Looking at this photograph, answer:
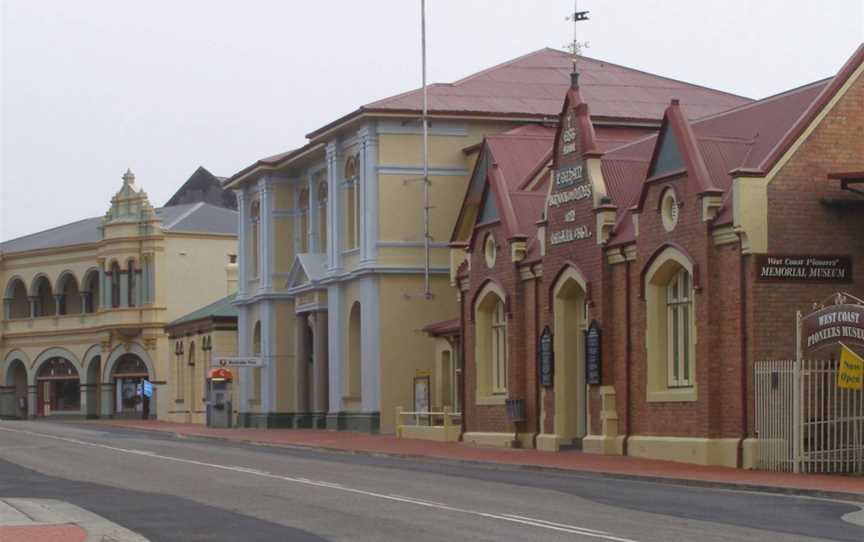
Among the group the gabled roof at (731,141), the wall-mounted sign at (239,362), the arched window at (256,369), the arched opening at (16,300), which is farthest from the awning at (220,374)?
the arched opening at (16,300)

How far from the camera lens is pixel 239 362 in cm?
5878

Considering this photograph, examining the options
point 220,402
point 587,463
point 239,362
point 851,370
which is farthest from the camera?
point 220,402

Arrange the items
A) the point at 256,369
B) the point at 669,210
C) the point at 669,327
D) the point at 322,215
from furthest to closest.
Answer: the point at 256,369 → the point at 322,215 → the point at 669,327 → the point at 669,210

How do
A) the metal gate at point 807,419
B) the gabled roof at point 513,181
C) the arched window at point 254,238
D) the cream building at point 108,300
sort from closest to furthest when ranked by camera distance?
the metal gate at point 807,419 → the gabled roof at point 513,181 → the arched window at point 254,238 → the cream building at point 108,300

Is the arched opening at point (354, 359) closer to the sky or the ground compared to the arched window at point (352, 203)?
closer to the ground

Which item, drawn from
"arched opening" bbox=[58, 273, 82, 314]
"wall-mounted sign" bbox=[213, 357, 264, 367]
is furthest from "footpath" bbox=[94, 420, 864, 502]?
"arched opening" bbox=[58, 273, 82, 314]

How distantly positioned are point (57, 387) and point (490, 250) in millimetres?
53223

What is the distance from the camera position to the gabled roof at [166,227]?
281 ft

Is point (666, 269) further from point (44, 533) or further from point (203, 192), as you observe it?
point (203, 192)

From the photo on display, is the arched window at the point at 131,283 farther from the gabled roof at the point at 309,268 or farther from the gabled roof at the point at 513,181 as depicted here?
the gabled roof at the point at 513,181

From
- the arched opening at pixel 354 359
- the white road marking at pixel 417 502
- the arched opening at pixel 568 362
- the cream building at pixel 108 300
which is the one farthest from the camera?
the cream building at pixel 108 300

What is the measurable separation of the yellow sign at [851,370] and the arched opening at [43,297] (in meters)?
68.3

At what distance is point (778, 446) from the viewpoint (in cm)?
2856

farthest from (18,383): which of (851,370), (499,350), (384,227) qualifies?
(851,370)
